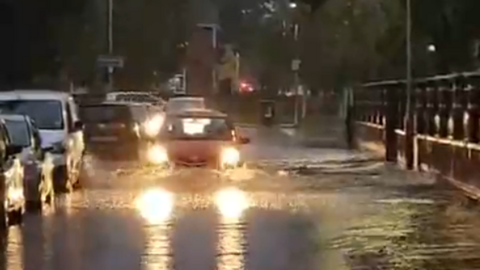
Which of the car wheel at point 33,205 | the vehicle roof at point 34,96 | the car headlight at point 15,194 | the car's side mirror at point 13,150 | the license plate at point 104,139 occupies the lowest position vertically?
the car wheel at point 33,205

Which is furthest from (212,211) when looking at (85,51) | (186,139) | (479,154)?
(85,51)

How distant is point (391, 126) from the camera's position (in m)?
39.1

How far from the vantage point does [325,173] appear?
33812 mm

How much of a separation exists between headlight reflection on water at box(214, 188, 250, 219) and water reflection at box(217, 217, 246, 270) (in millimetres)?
955

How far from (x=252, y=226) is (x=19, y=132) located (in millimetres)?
5396

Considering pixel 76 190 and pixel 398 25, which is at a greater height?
pixel 398 25

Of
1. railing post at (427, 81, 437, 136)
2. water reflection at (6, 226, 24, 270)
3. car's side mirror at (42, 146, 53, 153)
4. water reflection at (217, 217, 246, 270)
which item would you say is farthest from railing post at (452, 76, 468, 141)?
water reflection at (6, 226, 24, 270)

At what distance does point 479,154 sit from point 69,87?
3778cm

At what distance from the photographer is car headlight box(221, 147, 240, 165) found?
110ft

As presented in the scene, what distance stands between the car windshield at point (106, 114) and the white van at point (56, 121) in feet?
32.8

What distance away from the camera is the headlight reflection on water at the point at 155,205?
70.2 feet

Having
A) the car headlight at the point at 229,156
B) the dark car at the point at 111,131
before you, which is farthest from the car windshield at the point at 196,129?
the dark car at the point at 111,131

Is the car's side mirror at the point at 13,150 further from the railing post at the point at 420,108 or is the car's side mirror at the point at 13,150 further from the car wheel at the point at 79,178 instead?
the railing post at the point at 420,108

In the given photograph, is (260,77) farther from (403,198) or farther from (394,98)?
(403,198)
